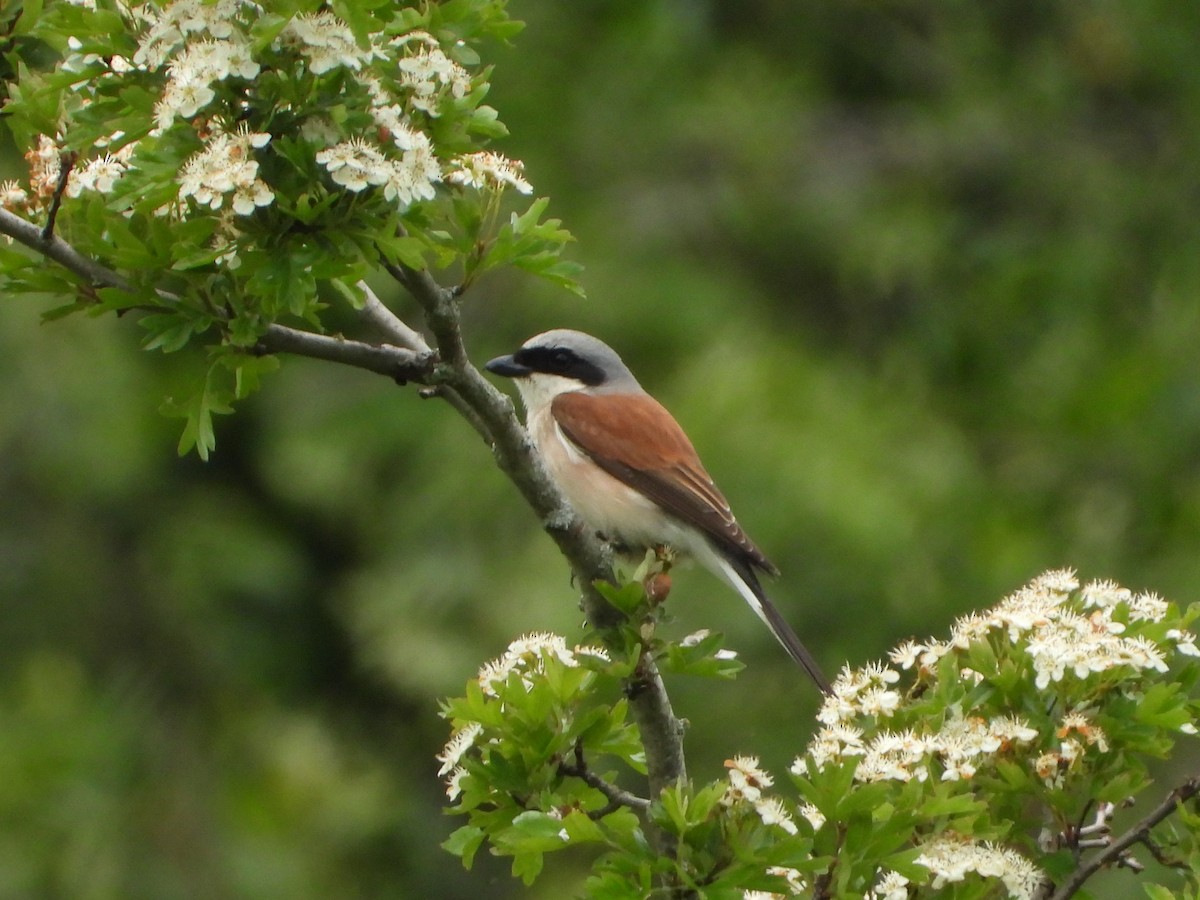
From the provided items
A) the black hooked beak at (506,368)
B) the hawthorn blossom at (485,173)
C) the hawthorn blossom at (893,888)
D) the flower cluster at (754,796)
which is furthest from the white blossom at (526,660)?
the black hooked beak at (506,368)

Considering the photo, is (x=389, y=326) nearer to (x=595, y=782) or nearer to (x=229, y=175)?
(x=229, y=175)

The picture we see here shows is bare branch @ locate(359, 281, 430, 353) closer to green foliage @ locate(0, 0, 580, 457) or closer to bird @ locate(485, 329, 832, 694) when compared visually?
green foliage @ locate(0, 0, 580, 457)

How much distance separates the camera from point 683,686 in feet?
25.9

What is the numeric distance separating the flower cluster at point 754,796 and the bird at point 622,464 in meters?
1.61

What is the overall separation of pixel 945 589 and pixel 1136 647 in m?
5.85

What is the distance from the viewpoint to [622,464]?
440 centimetres

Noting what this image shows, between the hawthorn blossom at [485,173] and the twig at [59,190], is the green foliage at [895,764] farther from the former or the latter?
the twig at [59,190]

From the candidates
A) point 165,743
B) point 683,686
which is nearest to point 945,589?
point 683,686

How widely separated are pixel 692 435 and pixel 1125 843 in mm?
5158

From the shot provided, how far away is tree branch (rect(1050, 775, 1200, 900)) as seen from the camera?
8.07 feet

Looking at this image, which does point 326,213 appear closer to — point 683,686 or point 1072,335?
point 683,686

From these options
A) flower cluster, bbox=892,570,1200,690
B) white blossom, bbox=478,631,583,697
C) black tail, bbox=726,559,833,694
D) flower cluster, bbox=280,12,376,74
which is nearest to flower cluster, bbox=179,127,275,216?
flower cluster, bbox=280,12,376,74

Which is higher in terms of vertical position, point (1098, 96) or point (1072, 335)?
point (1098, 96)

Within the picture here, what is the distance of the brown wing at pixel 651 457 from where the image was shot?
4301 mm
